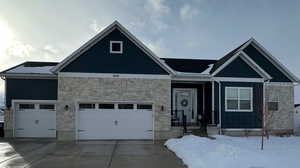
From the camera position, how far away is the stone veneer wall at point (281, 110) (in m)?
18.1

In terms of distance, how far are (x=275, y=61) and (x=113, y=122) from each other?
1117cm

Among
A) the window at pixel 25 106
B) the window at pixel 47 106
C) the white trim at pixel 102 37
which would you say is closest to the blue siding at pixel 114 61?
the white trim at pixel 102 37

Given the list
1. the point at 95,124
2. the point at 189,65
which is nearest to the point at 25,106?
the point at 95,124

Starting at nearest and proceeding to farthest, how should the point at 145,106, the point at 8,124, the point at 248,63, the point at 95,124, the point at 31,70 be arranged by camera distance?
1. the point at 95,124
2. the point at 145,106
3. the point at 8,124
4. the point at 248,63
5. the point at 31,70

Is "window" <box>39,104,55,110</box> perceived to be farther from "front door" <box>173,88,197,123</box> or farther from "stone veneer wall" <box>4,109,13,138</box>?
"front door" <box>173,88,197,123</box>

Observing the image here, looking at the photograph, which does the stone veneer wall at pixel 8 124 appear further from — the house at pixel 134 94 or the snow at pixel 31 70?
the snow at pixel 31 70

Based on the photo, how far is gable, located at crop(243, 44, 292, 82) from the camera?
18.7m

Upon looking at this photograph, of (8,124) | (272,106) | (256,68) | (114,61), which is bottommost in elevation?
(8,124)

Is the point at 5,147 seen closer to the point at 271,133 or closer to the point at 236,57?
the point at 236,57

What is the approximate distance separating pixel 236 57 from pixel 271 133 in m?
5.33

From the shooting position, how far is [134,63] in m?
16.3

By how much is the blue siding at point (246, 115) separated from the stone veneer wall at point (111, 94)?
343cm

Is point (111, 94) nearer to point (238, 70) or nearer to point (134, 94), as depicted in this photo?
point (134, 94)

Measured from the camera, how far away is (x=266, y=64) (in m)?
18.9
